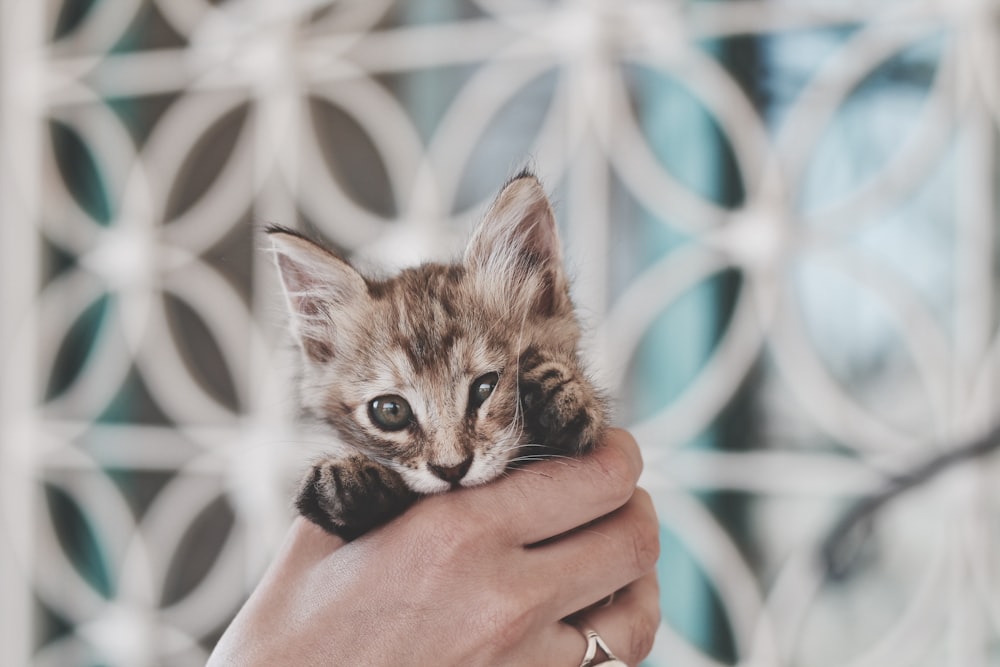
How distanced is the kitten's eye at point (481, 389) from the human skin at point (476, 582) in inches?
3.5

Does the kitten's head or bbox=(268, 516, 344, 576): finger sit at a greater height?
the kitten's head

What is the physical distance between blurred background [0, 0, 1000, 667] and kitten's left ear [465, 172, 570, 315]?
0.22 metres

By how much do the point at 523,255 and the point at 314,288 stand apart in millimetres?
263

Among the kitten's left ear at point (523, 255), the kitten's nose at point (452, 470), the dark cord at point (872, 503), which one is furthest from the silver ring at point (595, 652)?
the dark cord at point (872, 503)

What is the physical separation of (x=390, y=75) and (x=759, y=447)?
46.2 inches

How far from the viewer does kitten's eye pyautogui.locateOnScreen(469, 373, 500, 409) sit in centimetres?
92

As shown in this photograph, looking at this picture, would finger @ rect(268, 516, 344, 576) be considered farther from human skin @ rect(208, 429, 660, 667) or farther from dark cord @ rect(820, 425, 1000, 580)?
dark cord @ rect(820, 425, 1000, 580)

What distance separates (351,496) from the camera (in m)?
0.90

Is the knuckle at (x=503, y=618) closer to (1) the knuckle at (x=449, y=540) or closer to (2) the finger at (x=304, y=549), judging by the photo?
(1) the knuckle at (x=449, y=540)

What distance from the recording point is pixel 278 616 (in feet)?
3.08

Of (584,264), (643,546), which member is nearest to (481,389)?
(643,546)

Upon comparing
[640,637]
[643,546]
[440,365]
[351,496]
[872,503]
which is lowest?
[872,503]

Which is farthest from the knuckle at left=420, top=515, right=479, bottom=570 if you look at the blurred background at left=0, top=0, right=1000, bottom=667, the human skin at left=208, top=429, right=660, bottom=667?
the blurred background at left=0, top=0, right=1000, bottom=667

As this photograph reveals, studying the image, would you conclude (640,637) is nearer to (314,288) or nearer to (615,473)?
(615,473)
